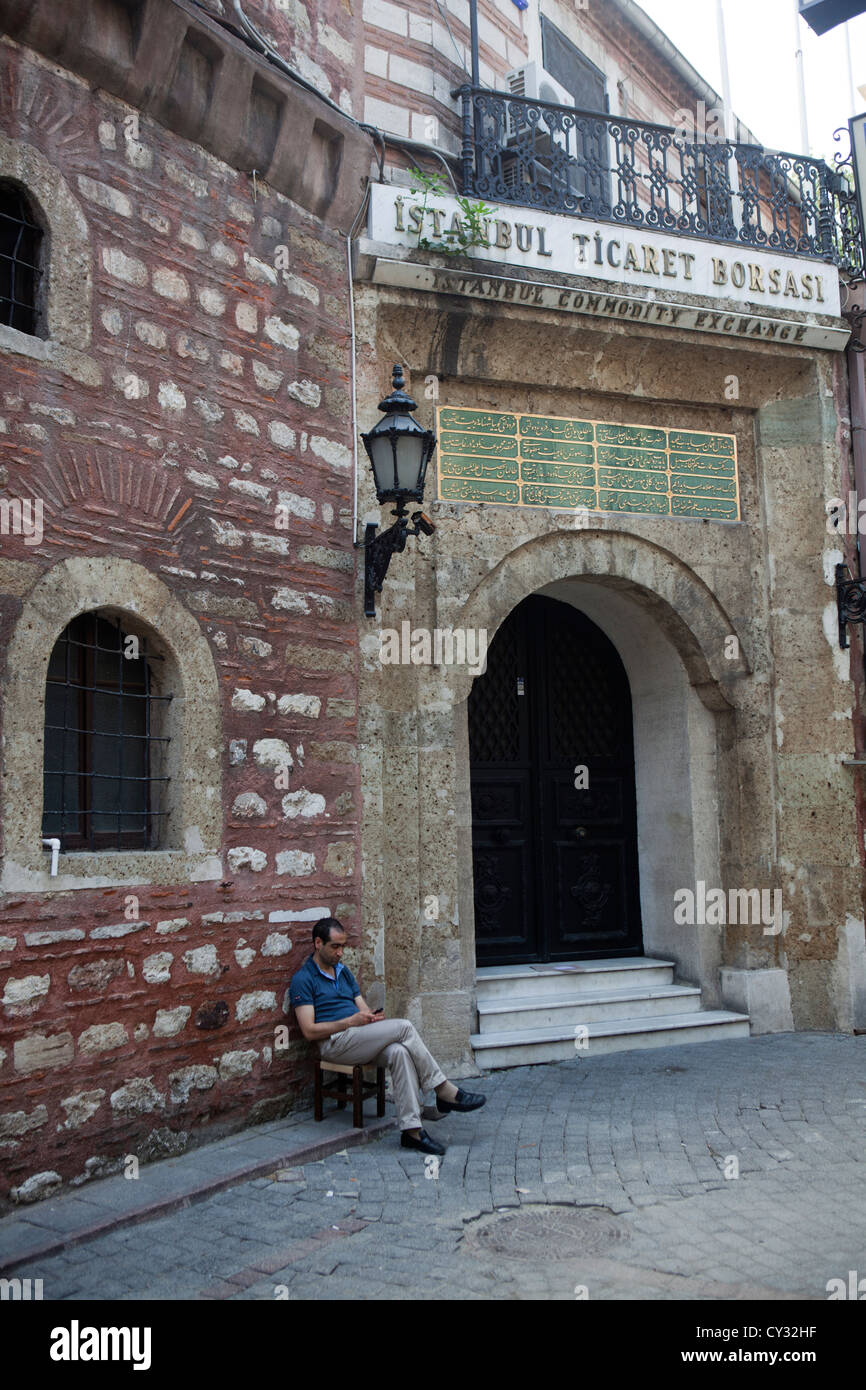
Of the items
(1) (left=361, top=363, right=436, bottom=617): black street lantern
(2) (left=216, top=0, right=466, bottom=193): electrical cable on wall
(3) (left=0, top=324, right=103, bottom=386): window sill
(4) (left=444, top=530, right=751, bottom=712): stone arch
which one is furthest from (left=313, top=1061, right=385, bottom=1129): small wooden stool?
(2) (left=216, top=0, right=466, bottom=193): electrical cable on wall

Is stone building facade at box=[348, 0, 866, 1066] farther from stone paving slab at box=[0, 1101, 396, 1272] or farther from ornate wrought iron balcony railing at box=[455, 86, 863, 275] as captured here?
stone paving slab at box=[0, 1101, 396, 1272]

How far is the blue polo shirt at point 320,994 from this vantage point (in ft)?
18.8

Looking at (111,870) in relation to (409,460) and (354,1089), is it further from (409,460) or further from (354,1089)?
(409,460)

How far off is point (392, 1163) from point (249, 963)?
1191 mm

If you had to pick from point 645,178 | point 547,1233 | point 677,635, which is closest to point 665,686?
point 677,635

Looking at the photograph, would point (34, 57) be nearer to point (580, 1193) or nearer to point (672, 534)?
point (672, 534)

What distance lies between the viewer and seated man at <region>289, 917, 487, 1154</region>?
545cm

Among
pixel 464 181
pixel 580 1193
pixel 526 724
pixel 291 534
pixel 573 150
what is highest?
pixel 573 150

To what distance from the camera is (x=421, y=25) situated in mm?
7703

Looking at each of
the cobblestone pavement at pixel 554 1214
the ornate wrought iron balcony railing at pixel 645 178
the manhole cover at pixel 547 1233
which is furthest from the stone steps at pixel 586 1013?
the ornate wrought iron balcony railing at pixel 645 178

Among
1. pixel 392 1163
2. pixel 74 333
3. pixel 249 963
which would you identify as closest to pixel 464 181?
pixel 74 333

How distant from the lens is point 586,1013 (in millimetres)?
7648

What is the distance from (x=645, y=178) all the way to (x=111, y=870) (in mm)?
6394

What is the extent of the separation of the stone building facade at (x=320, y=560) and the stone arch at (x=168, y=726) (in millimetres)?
17
